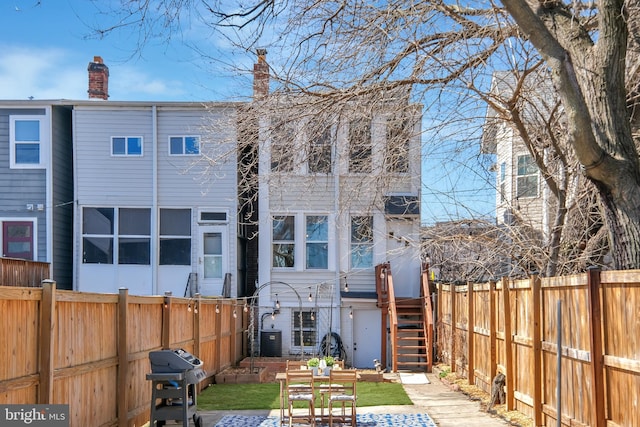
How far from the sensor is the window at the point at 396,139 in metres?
11.0

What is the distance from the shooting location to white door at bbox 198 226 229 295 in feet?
70.7

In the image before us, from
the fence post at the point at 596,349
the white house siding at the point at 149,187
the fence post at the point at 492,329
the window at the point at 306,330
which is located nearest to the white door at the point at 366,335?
the window at the point at 306,330

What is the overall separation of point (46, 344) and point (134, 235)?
14921 millimetres

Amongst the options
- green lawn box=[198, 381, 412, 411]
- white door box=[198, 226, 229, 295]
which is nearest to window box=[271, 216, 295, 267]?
white door box=[198, 226, 229, 295]

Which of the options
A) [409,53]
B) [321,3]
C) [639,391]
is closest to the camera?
[639,391]

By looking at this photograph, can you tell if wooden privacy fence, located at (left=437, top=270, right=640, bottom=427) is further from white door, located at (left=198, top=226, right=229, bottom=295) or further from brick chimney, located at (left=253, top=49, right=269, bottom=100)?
white door, located at (left=198, top=226, right=229, bottom=295)

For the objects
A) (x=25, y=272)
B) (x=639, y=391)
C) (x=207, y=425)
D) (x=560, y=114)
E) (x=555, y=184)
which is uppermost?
(x=560, y=114)

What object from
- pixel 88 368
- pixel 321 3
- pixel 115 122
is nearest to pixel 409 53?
pixel 321 3

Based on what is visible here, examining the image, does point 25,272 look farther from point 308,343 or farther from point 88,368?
point 308,343

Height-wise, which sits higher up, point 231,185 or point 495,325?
point 231,185

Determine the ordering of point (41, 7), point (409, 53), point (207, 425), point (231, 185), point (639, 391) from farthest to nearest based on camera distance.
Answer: point (231, 185) → point (207, 425) → point (409, 53) → point (41, 7) → point (639, 391)

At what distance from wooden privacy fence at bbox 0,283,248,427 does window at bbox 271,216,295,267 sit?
773cm

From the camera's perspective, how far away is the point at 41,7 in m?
6.84

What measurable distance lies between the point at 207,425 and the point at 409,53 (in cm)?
649
